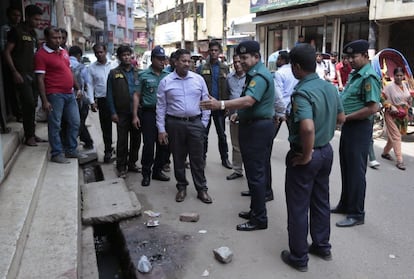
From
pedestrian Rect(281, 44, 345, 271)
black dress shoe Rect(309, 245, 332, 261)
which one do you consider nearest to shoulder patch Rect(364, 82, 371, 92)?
pedestrian Rect(281, 44, 345, 271)

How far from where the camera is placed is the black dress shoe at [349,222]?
13.6 ft

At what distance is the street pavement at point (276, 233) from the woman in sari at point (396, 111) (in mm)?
700

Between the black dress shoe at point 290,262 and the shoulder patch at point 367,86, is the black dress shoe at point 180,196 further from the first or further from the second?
the shoulder patch at point 367,86

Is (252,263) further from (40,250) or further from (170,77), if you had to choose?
(170,77)

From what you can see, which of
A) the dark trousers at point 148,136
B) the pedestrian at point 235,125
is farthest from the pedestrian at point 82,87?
the pedestrian at point 235,125

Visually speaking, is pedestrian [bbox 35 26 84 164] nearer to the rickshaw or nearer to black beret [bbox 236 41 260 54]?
black beret [bbox 236 41 260 54]

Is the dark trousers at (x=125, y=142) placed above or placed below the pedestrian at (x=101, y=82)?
below

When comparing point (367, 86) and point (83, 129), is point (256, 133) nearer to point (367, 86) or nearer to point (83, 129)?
point (367, 86)

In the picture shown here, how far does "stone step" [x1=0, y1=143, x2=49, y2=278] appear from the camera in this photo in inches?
110

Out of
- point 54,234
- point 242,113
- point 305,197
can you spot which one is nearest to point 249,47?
point 242,113

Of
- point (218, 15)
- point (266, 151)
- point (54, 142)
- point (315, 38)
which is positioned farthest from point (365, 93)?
point (218, 15)

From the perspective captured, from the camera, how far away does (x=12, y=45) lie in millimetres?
5328

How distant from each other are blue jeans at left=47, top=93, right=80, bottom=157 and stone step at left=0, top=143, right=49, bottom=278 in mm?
209

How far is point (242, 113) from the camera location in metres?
3.93
